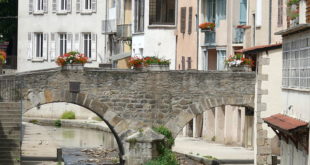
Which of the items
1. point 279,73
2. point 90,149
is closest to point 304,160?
point 279,73

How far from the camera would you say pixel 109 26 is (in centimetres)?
7319

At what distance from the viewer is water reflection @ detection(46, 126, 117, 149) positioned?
5975cm

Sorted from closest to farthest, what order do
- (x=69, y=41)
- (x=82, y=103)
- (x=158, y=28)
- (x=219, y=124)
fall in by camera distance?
1. (x=82, y=103)
2. (x=219, y=124)
3. (x=158, y=28)
4. (x=69, y=41)

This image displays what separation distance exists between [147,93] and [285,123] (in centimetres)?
1450

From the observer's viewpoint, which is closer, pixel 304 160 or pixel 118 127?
pixel 304 160

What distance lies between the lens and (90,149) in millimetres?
56938

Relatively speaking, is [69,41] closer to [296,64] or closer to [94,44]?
[94,44]

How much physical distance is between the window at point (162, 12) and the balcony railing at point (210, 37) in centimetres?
490

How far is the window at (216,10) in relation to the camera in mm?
55375

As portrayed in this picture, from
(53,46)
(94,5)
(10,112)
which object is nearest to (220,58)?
(10,112)

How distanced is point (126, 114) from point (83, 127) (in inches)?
998

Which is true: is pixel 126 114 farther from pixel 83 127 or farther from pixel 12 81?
pixel 83 127

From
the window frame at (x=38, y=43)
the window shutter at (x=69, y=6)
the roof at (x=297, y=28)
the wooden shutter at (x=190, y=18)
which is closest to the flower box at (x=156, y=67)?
the roof at (x=297, y=28)

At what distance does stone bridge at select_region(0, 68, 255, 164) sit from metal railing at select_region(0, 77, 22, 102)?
3.81 feet
